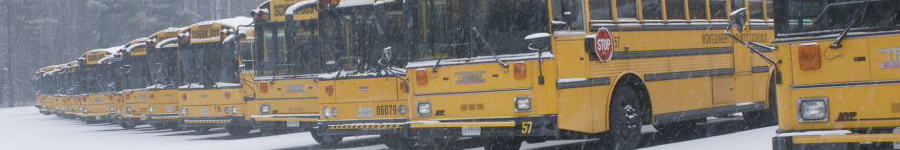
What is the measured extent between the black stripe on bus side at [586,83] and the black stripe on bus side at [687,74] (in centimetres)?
85

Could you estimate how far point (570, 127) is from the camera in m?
12.8

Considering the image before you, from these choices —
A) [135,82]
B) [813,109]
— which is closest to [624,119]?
[813,109]

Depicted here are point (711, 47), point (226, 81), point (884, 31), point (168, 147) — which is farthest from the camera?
point (226, 81)

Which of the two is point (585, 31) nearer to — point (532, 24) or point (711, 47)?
point (532, 24)

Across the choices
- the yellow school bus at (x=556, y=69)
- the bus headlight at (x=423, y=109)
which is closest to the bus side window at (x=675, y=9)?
the yellow school bus at (x=556, y=69)

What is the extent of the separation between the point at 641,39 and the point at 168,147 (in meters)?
9.57

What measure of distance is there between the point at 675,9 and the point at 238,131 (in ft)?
38.5

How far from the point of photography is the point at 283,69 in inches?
768

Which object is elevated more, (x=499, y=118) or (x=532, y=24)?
(x=532, y=24)

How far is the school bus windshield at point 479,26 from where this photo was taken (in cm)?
1267

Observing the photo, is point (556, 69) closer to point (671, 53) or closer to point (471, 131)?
point (471, 131)

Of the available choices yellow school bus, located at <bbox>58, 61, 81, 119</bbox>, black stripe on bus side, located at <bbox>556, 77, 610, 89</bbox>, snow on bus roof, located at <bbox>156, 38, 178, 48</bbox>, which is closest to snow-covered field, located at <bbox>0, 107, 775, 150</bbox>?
black stripe on bus side, located at <bbox>556, 77, 610, 89</bbox>

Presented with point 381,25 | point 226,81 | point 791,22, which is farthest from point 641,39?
point 226,81

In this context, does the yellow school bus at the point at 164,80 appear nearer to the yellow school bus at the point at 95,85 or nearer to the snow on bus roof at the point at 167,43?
the snow on bus roof at the point at 167,43
